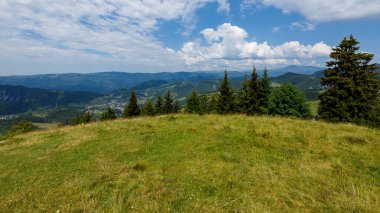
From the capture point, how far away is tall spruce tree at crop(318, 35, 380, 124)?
2905 centimetres

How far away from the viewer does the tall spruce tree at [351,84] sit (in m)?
29.0

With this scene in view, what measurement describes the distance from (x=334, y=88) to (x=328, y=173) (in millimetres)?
27952

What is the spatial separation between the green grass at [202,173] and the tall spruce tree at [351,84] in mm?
21442

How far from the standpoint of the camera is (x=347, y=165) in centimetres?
772

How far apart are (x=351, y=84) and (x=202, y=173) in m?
30.0

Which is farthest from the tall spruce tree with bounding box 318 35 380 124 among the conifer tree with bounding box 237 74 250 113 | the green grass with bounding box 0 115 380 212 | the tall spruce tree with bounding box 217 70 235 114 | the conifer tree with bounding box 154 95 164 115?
the conifer tree with bounding box 154 95 164 115

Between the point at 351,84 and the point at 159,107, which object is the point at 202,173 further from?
the point at 159,107

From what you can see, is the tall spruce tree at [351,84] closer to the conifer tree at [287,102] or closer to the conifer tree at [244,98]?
the conifer tree at [287,102]

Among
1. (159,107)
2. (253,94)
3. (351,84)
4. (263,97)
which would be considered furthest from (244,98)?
(159,107)

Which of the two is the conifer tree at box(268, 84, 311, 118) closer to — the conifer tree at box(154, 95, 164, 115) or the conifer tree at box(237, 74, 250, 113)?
the conifer tree at box(237, 74, 250, 113)

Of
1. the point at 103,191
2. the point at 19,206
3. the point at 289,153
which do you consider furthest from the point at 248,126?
the point at 19,206

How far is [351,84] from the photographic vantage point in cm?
2839

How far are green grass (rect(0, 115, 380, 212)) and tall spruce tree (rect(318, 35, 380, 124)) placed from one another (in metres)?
21.4

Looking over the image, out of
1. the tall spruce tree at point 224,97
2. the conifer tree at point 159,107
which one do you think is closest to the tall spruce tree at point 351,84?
the tall spruce tree at point 224,97
